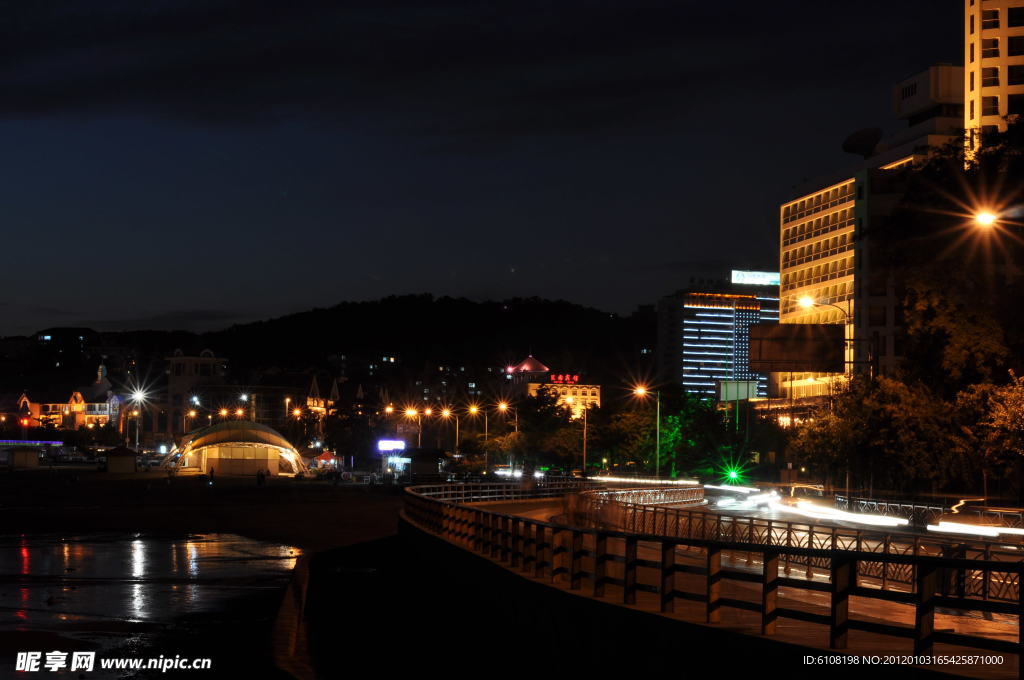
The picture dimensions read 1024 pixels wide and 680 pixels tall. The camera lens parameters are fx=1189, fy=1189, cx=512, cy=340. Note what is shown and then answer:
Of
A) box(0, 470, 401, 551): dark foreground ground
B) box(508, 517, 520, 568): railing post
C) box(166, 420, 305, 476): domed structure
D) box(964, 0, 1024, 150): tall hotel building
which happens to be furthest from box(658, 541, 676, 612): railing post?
box(964, 0, 1024, 150): tall hotel building

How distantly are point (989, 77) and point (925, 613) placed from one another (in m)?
119

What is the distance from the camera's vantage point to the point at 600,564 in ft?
55.6

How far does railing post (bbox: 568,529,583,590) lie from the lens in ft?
60.1

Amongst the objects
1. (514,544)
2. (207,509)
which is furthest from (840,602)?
(207,509)

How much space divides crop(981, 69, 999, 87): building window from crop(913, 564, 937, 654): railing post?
11837 cm

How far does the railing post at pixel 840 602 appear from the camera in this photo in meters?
11.7

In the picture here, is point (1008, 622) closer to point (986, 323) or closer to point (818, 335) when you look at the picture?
point (986, 323)

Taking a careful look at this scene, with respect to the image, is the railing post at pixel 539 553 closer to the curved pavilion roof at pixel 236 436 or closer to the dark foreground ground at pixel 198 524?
the dark foreground ground at pixel 198 524

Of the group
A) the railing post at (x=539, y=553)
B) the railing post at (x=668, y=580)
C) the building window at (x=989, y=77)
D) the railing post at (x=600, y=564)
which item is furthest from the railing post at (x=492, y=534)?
the building window at (x=989, y=77)

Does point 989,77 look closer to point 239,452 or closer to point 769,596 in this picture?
point 239,452

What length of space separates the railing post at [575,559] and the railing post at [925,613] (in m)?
7.88

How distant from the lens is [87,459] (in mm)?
162875

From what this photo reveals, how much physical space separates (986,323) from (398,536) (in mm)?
25676

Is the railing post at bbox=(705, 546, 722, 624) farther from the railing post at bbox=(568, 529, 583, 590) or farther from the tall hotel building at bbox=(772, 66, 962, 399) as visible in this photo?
the tall hotel building at bbox=(772, 66, 962, 399)
